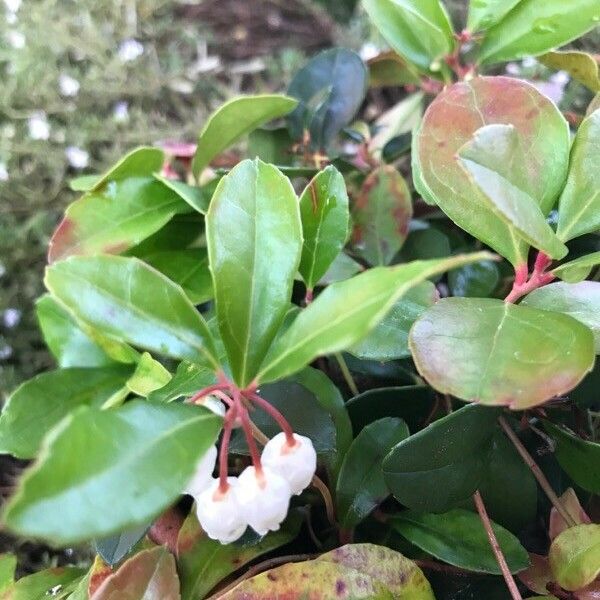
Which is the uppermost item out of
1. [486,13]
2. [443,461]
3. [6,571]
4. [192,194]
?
[486,13]

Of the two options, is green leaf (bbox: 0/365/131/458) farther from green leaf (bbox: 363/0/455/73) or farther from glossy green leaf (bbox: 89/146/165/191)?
green leaf (bbox: 363/0/455/73)

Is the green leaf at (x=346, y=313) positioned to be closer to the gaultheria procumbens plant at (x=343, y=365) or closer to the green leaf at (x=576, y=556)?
the gaultheria procumbens plant at (x=343, y=365)

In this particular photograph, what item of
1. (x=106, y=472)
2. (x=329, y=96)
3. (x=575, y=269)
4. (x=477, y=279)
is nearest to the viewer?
(x=106, y=472)

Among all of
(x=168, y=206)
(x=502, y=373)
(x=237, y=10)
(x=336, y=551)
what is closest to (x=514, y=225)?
(x=502, y=373)

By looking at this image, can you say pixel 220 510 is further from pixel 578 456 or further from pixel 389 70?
pixel 389 70

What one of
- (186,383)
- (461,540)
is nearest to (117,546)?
(186,383)

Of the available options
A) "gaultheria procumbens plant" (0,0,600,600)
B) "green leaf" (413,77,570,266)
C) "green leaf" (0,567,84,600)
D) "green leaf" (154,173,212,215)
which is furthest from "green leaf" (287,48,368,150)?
"green leaf" (0,567,84,600)

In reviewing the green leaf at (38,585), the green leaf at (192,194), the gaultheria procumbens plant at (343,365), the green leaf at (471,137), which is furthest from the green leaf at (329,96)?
the green leaf at (38,585)
